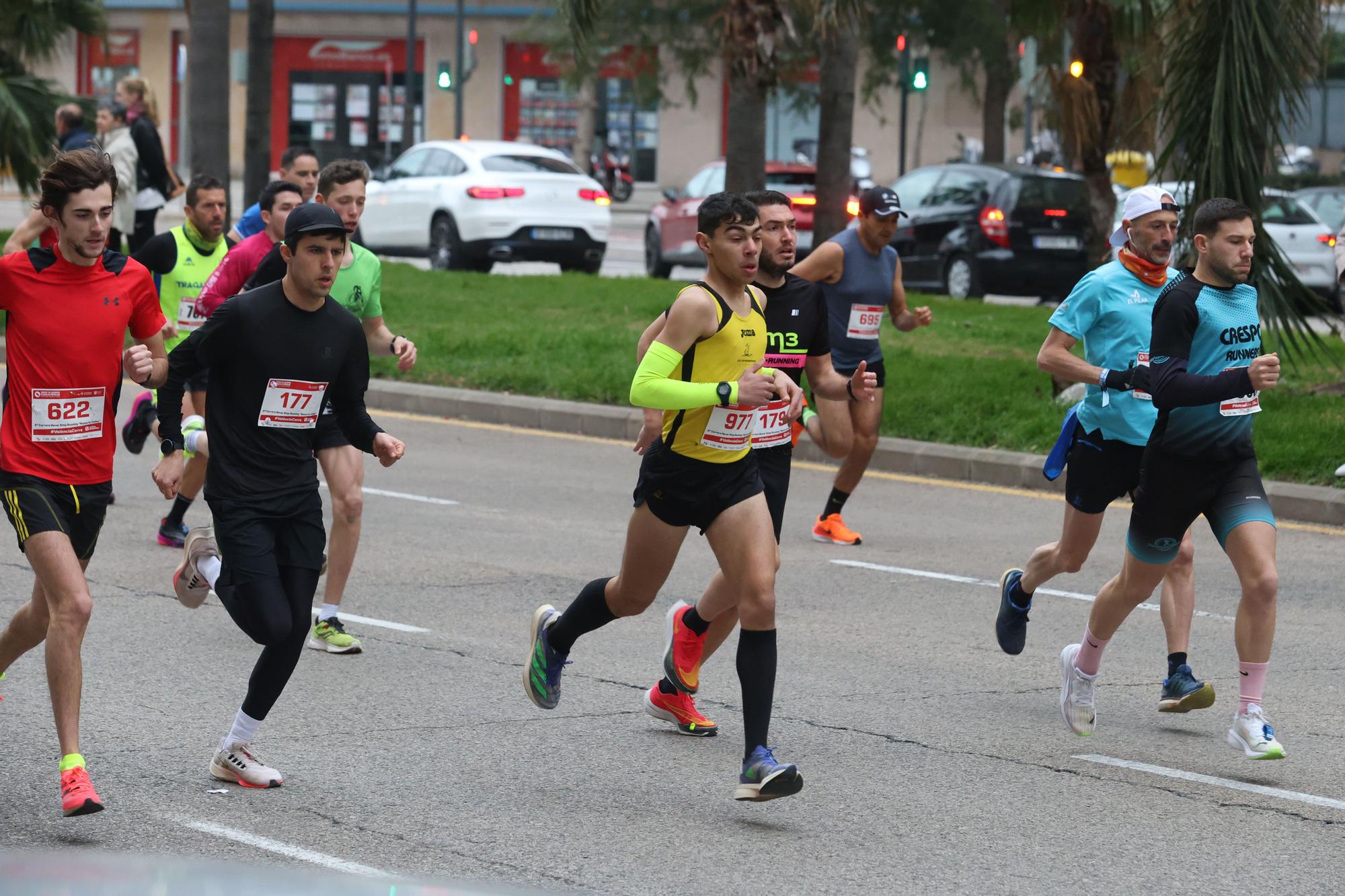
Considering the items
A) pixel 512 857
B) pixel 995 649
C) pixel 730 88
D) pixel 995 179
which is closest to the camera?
pixel 512 857

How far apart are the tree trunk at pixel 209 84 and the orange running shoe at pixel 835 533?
40.2 feet

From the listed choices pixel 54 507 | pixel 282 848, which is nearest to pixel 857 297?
pixel 54 507

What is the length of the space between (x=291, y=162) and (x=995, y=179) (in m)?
13.9

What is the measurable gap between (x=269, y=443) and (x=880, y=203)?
15.8 ft

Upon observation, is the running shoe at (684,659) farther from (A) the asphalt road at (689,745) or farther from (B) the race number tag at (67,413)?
(B) the race number tag at (67,413)

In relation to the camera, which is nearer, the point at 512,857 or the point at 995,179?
the point at 512,857

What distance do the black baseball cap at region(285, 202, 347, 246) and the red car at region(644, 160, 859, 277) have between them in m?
18.1

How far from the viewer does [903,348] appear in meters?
16.5

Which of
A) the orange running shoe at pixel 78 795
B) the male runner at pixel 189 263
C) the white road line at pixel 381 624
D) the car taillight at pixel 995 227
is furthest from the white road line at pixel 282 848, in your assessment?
the car taillight at pixel 995 227

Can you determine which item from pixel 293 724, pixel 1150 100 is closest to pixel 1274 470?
pixel 1150 100

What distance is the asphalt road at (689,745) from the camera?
521cm

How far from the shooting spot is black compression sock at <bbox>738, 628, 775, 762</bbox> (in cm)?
557

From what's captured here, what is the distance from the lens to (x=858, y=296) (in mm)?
10242

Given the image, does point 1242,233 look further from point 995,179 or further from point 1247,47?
point 995,179
